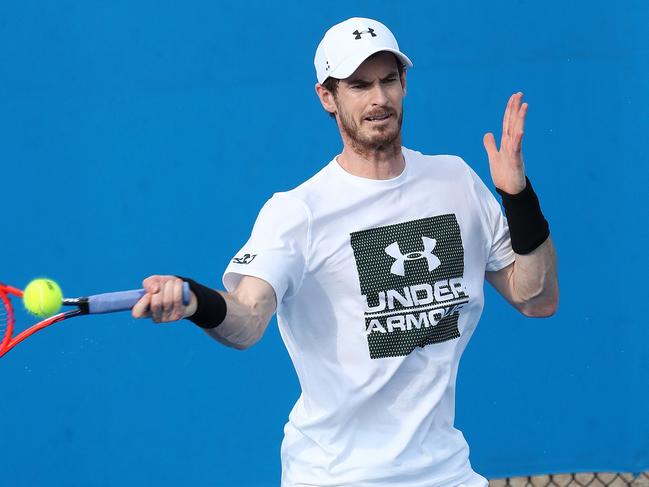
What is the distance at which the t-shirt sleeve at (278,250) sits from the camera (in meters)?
2.70

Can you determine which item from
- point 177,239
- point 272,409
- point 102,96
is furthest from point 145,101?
point 272,409

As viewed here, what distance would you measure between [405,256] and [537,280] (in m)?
0.36

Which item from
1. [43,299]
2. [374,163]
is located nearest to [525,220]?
[374,163]

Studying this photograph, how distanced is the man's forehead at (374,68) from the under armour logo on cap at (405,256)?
1.44 ft

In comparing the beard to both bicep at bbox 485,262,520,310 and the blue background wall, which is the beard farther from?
the blue background wall

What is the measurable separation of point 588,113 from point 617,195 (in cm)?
34

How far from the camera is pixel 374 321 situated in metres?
2.85

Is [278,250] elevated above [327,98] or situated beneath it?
situated beneath

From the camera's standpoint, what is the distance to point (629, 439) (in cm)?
453

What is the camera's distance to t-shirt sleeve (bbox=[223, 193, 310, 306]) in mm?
2697

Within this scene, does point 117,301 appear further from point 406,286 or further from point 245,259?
point 406,286

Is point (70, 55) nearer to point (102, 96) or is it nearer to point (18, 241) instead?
point (102, 96)

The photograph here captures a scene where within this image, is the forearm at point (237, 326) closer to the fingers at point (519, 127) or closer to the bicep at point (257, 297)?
the bicep at point (257, 297)

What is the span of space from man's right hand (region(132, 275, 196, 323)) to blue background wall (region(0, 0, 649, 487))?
1.91 metres
